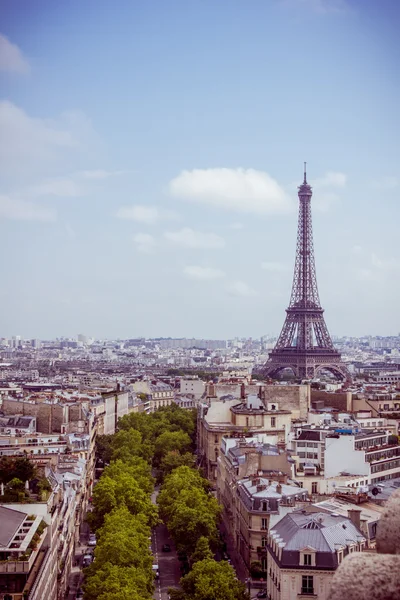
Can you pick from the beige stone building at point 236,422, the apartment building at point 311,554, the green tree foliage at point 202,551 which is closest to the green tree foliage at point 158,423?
the beige stone building at point 236,422

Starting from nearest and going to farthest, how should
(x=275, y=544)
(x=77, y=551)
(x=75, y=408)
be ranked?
1. (x=275, y=544)
2. (x=77, y=551)
3. (x=75, y=408)

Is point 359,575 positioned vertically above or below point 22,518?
above

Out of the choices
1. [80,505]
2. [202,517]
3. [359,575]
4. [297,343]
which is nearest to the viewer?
[359,575]

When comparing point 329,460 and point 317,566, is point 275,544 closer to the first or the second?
point 317,566

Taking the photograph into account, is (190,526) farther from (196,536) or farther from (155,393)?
(155,393)

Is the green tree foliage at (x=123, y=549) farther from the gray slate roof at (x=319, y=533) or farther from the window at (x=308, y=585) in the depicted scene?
the window at (x=308, y=585)

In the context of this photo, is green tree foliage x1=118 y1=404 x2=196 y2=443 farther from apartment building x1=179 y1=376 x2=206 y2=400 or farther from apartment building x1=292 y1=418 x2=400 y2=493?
apartment building x1=179 y1=376 x2=206 y2=400

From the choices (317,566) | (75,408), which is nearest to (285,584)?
(317,566)
